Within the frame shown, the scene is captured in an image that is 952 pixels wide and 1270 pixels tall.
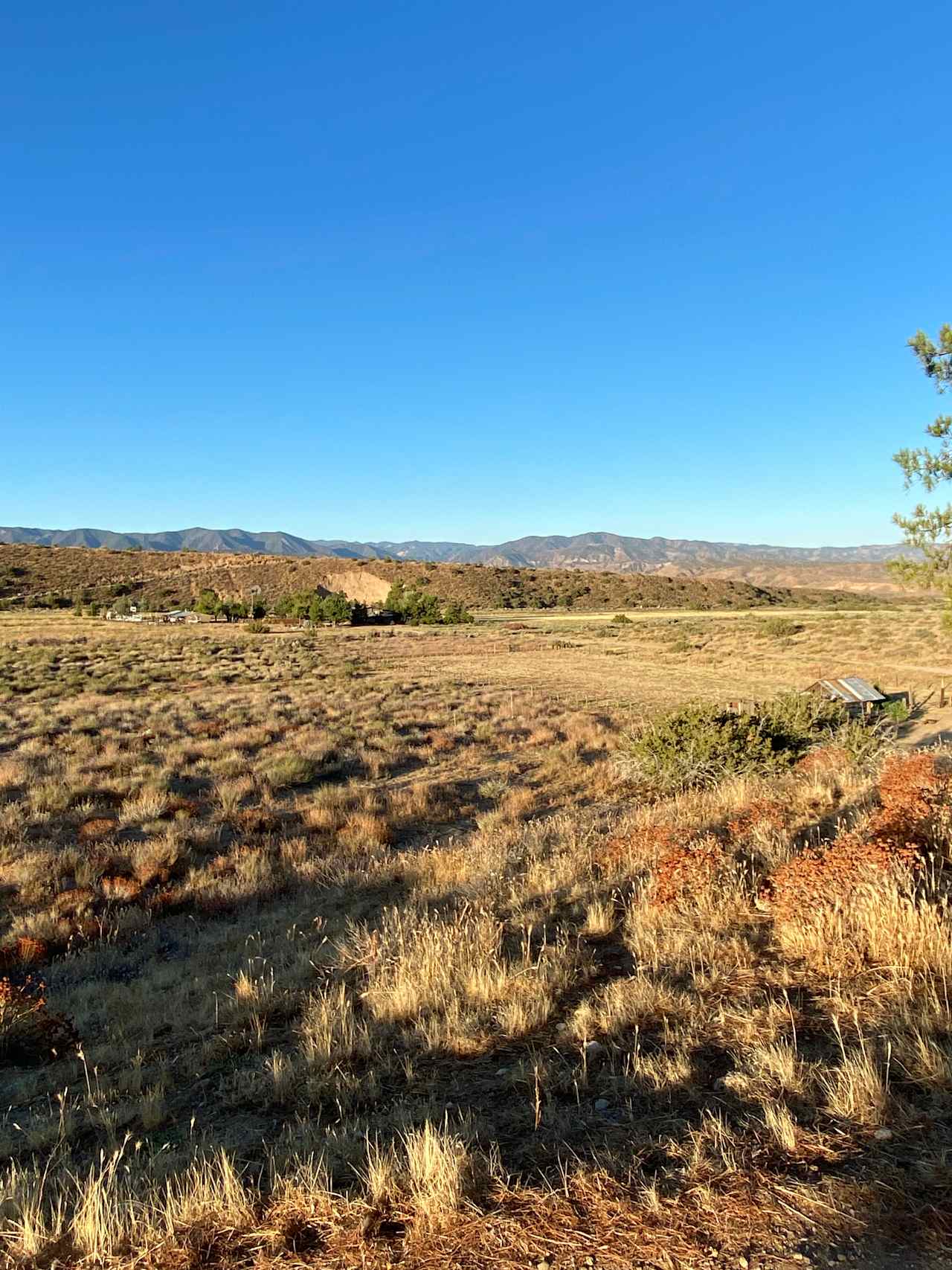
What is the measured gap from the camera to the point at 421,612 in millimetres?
71438

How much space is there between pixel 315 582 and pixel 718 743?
90430mm

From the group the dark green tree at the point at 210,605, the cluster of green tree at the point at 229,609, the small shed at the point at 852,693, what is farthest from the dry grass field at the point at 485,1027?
the dark green tree at the point at 210,605

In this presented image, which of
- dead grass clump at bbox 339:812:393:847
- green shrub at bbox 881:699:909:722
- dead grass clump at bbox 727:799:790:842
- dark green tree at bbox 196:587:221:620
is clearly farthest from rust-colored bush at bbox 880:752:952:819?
dark green tree at bbox 196:587:221:620

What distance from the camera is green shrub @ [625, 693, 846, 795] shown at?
1137 centimetres

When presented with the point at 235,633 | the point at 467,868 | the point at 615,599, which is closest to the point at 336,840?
the point at 467,868

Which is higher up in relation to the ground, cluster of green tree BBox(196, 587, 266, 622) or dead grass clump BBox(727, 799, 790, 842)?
cluster of green tree BBox(196, 587, 266, 622)

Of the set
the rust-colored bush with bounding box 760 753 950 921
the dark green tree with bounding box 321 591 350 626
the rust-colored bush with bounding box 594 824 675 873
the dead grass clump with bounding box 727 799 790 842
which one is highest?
the dark green tree with bounding box 321 591 350 626

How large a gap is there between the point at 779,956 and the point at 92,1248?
391 cm

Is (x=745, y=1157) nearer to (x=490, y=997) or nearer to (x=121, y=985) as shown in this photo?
(x=490, y=997)

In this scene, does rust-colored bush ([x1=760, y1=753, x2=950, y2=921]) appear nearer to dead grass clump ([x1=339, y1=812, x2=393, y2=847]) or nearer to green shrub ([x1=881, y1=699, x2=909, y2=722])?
dead grass clump ([x1=339, y1=812, x2=393, y2=847])

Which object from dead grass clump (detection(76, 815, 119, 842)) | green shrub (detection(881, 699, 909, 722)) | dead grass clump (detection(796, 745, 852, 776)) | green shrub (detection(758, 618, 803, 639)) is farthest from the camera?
green shrub (detection(758, 618, 803, 639))

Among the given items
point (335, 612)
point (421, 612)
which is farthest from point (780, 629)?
point (335, 612)

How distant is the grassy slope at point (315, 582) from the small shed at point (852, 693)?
242 feet

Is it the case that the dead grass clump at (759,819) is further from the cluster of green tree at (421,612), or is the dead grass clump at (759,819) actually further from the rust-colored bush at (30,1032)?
the cluster of green tree at (421,612)
